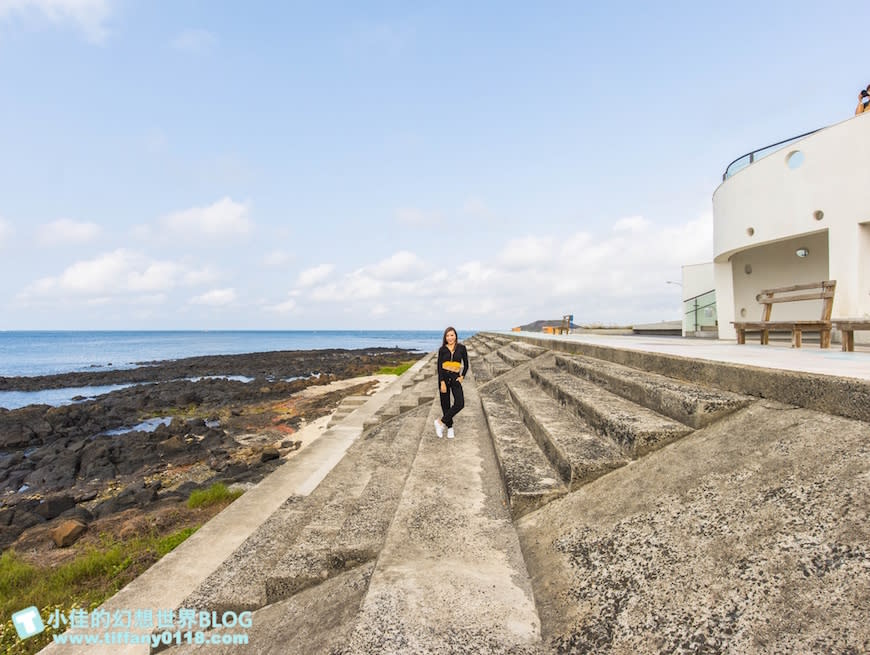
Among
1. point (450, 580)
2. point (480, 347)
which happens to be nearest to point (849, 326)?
point (450, 580)

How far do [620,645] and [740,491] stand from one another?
992mm

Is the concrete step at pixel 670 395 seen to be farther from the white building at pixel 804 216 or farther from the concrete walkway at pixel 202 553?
the white building at pixel 804 216

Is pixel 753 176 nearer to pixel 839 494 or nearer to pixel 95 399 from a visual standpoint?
pixel 839 494

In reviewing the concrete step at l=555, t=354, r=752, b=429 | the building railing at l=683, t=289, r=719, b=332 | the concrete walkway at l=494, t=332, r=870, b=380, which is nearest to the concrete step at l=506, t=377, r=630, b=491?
the concrete step at l=555, t=354, r=752, b=429

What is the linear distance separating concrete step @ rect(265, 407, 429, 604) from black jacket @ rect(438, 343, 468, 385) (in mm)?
1006

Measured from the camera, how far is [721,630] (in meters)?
1.46

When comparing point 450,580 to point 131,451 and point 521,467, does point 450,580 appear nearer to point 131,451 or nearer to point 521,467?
point 521,467

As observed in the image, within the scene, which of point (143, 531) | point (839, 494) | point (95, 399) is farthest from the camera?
point (95, 399)

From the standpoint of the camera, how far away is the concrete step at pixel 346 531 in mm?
2584

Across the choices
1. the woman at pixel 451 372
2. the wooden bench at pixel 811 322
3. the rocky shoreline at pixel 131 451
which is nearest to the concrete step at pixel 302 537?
the woman at pixel 451 372

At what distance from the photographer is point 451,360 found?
5.21m

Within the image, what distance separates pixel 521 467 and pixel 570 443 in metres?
0.41

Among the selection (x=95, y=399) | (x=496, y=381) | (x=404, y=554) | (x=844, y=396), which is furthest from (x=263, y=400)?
(x=844, y=396)

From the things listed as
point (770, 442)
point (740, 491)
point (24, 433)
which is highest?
point (770, 442)
